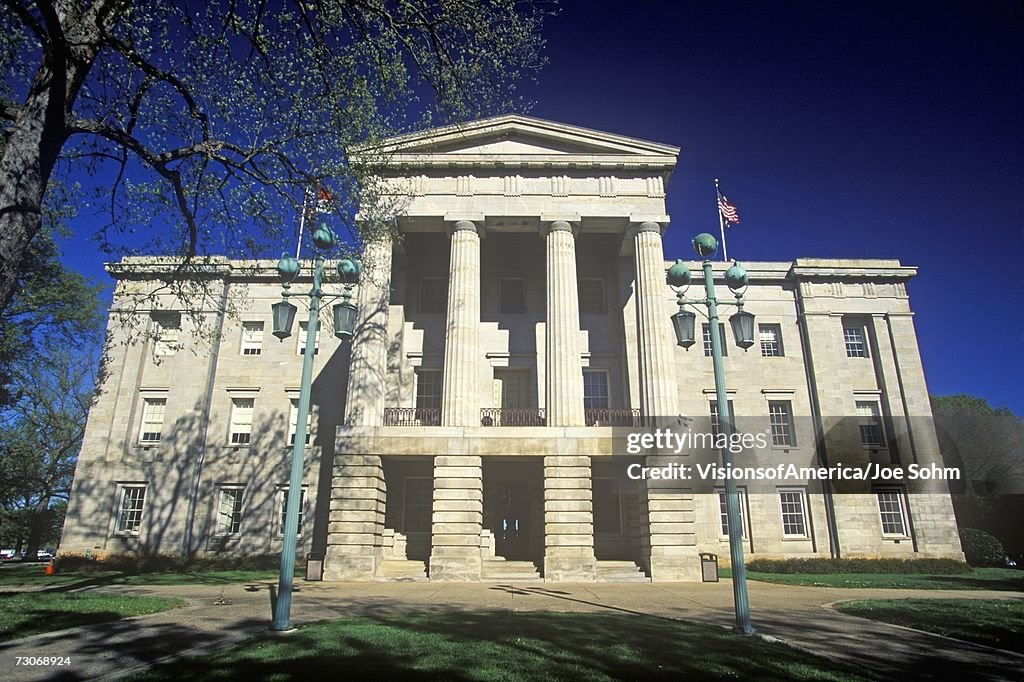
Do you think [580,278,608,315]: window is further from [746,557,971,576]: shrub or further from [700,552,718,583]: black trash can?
[746,557,971,576]: shrub

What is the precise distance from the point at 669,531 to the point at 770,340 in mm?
15498

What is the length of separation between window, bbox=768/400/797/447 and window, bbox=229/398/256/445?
27.6 meters

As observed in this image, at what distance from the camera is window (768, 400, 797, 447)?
101 feet

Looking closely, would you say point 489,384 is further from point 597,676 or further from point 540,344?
point 597,676

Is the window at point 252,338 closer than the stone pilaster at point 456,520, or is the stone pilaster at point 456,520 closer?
the stone pilaster at point 456,520

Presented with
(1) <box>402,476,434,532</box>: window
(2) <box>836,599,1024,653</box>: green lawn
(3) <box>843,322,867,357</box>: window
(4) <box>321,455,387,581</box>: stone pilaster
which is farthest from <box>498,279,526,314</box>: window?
(2) <box>836,599,1024,653</box>: green lawn

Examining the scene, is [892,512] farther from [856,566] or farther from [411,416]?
[411,416]

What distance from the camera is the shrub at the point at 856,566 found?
27281 mm

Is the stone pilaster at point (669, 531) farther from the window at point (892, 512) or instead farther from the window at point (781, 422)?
the window at point (892, 512)

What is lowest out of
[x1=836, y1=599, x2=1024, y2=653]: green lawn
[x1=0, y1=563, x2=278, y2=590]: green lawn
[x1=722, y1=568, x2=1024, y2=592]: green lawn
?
[x1=722, y1=568, x2=1024, y2=592]: green lawn

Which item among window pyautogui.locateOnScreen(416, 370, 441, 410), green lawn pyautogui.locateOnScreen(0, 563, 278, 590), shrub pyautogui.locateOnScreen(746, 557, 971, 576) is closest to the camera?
green lawn pyautogui.locateOnScreen(0, 563, 278, 590)

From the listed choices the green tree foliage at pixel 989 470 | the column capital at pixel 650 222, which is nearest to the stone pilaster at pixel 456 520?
the column capital at pixel 650 222

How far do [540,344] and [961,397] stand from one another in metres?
46.4

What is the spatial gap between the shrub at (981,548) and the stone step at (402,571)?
93.1 ft
